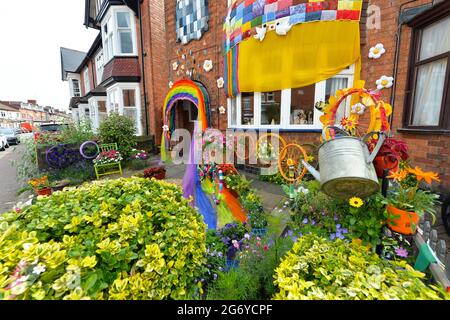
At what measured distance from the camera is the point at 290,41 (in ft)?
15.2

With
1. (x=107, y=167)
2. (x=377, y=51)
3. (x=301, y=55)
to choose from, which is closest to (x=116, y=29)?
(x=107, y=167)

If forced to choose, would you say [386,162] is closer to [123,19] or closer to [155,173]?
[155,173]

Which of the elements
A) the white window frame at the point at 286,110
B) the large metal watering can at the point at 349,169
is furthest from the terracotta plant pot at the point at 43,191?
the large metal watering can at the point at 349,169

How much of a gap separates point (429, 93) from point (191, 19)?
6622mm

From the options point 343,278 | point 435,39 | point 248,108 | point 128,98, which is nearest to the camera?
point 343,278

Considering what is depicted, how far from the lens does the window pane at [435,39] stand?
11.3ft

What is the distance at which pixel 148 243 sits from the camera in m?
1.40

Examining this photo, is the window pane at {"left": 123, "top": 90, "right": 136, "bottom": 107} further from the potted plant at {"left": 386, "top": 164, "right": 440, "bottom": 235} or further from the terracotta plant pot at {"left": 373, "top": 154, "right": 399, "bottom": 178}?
the potted plant at {"left": 386, "top": 164, "right": 440, "bottom": 235}

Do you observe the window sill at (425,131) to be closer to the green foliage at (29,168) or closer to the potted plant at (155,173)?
the potted plant at (155,173)

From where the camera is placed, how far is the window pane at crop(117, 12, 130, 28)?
9.34 m

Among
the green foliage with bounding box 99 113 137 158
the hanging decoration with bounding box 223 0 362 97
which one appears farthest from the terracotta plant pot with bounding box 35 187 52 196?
the hanging decoration with bounding box 223 0 362 97

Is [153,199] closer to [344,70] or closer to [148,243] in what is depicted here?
[148,243]
